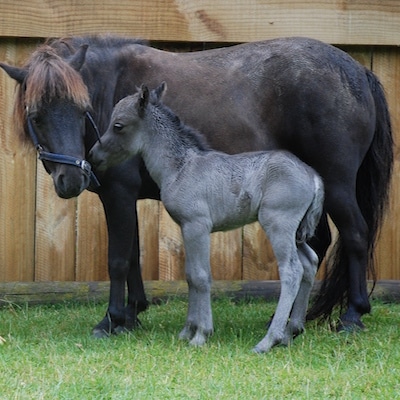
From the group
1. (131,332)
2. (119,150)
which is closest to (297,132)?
(119,150)

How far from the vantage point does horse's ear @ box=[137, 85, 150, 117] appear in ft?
19.4

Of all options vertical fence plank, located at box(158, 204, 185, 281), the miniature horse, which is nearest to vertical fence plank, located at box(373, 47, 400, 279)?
vertical fence plank, located at box(158, 204, 185, 281)

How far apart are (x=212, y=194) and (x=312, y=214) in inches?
25.4

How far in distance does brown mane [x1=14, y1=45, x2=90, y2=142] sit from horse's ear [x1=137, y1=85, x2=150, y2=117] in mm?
335

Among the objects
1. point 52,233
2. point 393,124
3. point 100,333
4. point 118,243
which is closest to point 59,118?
point 118,243

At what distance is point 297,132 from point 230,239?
145 cm

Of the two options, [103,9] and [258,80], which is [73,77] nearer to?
[258,80]

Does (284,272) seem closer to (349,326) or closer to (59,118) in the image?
(349,326)

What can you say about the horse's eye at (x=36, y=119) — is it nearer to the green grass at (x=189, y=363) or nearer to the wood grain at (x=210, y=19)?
the green grass at (x=189, y=363)

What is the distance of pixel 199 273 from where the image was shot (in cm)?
580

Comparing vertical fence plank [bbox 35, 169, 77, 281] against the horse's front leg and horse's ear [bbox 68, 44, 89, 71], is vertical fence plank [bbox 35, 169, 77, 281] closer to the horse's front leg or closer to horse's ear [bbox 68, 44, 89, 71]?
the horse's front leg

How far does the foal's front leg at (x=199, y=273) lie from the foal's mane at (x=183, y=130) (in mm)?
591

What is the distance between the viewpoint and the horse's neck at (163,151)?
600 centimetres

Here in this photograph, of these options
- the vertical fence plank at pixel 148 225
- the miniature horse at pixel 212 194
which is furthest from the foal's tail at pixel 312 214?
the vertical fence plank at pixel 148 225
